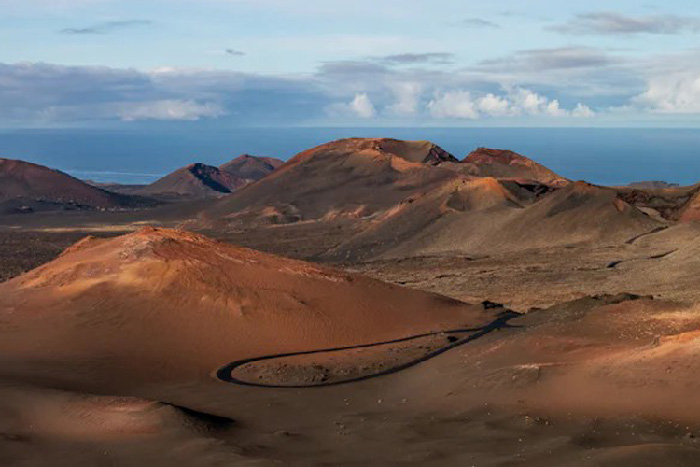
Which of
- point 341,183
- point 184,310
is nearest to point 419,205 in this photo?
point 341,183

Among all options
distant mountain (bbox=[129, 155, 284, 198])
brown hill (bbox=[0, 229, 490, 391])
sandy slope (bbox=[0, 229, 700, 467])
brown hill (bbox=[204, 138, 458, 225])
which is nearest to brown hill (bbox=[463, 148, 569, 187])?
brown hill (bbox=[204, 138, 458, 225])

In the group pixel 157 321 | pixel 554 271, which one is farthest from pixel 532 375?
pixel 554 271

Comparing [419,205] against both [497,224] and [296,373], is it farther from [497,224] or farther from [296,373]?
[296,373]

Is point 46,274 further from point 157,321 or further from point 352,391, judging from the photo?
point 352,391

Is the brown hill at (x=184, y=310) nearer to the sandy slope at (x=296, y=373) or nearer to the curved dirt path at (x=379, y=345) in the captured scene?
the sandy slope at (x=296, y=373)

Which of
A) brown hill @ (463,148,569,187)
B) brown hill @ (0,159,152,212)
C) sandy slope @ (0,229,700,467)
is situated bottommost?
sandy slope @ (0,229,700,467)

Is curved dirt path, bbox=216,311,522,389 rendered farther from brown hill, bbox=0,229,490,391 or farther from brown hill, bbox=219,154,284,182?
brown hill, bbox=219,154,284,182
